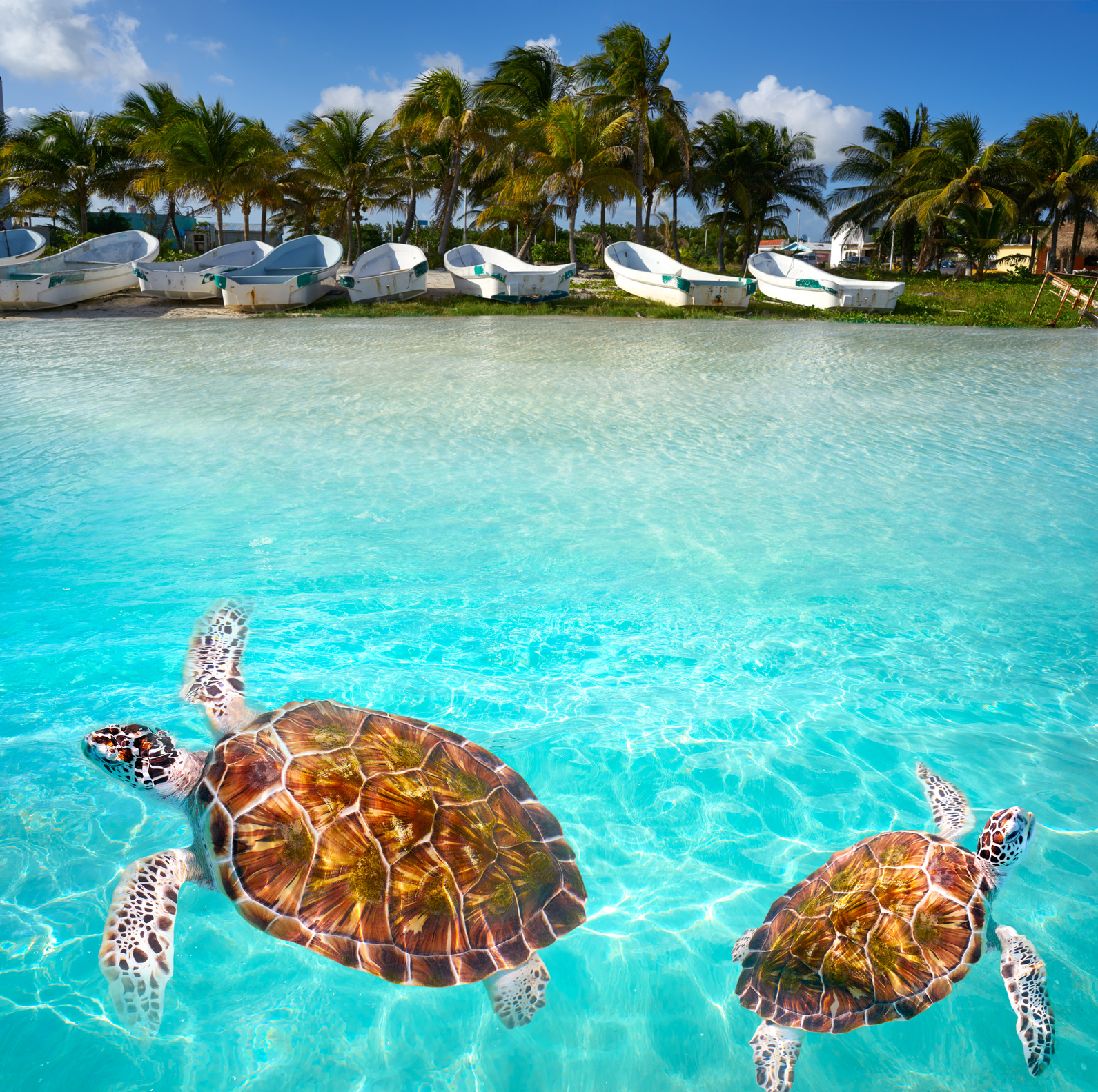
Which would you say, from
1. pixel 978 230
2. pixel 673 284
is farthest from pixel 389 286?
pixel 978 230

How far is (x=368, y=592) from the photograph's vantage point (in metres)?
4.27

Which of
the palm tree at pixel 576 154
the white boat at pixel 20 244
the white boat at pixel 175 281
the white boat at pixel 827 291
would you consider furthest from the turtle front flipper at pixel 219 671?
the white boat at pixel 20 244

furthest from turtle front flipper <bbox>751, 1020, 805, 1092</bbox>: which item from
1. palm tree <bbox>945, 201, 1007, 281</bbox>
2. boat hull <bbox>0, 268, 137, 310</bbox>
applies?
palm tree <bbox>945, 201, 1007, 281</bbox>

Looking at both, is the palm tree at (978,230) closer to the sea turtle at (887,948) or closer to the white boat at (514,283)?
the white boat at (514,283)

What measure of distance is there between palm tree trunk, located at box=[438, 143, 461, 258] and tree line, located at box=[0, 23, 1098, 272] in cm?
10

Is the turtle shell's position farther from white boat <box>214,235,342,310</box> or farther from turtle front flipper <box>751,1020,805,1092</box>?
white boat <box>214,235,342,310</box>

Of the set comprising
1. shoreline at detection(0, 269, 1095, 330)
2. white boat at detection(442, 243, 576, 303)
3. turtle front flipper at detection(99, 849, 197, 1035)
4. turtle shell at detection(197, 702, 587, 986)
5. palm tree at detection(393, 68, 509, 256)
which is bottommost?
turtle front flipper at detection(99, 849, 197, 1035)

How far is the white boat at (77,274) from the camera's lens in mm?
17281

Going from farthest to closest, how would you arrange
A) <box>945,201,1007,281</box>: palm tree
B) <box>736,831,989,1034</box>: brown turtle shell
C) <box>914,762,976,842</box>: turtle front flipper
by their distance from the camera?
1. <box>945,201,1007,281</box>: palm tree
2. <box>914,762,976,842</box>: turtle front flipper
3. <box>736,831,989,1034</box>: brown turtle shell

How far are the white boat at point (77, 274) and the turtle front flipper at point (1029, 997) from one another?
21247mm

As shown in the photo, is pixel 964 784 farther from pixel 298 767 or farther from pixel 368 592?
pixel 368 592

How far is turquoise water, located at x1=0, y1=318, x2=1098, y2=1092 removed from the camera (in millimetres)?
2035

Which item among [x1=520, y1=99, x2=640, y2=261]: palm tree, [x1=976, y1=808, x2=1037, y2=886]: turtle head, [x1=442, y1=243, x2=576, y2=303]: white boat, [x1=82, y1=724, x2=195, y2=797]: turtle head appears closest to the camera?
[x1=976, y1=808, x2=1037, y2=886]: turtle head

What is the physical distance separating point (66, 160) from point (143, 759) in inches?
1241
